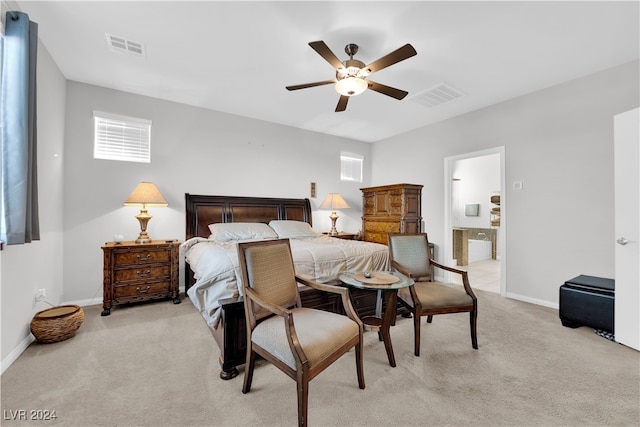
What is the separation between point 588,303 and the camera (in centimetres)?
283

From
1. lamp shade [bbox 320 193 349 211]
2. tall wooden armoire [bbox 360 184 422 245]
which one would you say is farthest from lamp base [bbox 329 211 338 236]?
tall wooden armoire [bbox 360 184 422 245]

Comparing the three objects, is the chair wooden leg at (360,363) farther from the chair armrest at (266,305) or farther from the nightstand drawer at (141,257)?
the nightstand drawer at (141,257)

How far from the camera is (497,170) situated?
7.42 m

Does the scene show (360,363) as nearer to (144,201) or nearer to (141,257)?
(141,257)

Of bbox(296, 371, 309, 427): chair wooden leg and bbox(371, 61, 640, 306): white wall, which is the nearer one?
bbox(296, 371, 309, 427): chair wooden leg

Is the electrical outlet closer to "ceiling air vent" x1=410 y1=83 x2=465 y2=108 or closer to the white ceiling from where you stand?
the white ceiling

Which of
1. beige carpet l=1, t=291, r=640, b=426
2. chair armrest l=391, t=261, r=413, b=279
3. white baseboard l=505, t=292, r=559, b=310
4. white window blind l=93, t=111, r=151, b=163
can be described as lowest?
beige carpet l=1, t=291, r=640, b=426

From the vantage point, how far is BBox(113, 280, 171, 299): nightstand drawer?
332 cm

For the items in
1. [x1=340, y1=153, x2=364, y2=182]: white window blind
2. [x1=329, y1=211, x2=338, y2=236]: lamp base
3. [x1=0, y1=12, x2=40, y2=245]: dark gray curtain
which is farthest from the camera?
[x1=340, y1=153, x2=364, y2=182]: white window blind

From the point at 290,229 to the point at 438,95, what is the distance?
2.97 metres

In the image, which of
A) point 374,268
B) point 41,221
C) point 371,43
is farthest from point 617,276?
point 41,221

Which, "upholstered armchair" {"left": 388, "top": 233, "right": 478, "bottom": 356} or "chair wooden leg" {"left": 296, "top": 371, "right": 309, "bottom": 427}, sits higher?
"upholstered armchair" {"left": 388, "top": 233, "right": 478, "bottom": 356}

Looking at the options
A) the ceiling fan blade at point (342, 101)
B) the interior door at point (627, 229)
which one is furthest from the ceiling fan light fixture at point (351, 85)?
the interior door at point (627, 229)

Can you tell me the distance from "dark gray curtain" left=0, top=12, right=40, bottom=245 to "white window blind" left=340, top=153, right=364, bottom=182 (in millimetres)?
4812
